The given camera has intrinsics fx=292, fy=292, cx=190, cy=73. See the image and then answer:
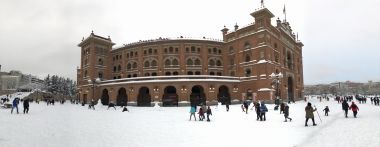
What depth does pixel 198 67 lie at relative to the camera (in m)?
58.3

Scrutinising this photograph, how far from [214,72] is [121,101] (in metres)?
19.3

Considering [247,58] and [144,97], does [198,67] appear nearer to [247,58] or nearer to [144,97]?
[247,58]

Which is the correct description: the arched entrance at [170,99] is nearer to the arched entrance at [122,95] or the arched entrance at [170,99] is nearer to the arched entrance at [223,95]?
the arched entrance at [223,95]

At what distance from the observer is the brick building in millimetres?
49906

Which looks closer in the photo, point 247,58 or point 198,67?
point 247,58

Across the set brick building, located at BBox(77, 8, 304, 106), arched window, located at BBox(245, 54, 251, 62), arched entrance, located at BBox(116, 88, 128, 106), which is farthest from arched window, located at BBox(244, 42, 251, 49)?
arched entrance, located at BBox(116, 88, 128, 106)

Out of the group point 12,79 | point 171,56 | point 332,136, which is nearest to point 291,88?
point 171,56

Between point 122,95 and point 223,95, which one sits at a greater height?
point 122,95

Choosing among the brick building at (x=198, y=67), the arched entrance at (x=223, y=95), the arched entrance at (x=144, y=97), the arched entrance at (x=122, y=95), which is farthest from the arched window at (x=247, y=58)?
the arched entrance at (x=122, y=95)

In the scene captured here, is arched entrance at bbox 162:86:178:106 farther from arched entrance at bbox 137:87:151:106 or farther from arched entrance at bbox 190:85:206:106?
arched entrance at bbox 137:87:151:106

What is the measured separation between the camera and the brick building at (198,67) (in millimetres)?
49906

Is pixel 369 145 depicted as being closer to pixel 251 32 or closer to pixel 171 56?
pixel 251 32

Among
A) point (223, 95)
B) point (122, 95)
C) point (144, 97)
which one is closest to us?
point (144, 97)

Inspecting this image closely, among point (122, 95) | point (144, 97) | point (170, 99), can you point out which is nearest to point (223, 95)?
point (170, 99)
